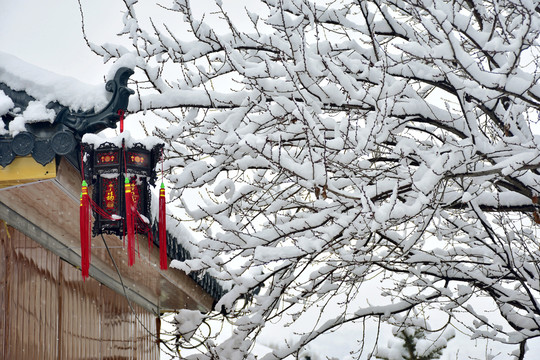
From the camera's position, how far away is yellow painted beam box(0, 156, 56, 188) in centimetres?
440

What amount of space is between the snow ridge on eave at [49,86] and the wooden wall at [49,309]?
103 cm

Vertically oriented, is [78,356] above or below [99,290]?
below

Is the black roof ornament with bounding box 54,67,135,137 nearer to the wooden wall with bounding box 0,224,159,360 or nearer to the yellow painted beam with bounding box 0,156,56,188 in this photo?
the yellow painted beam with bounding box 0,156,56,188

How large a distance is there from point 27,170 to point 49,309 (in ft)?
4.98

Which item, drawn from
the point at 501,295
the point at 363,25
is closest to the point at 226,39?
the point at 363,25

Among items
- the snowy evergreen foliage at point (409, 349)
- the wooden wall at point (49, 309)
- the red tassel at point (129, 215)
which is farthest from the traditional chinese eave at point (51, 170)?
the snowy evergreen foliage at point (409, 349)

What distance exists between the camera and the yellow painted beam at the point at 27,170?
440 centimetres

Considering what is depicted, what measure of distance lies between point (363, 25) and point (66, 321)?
3535 mm

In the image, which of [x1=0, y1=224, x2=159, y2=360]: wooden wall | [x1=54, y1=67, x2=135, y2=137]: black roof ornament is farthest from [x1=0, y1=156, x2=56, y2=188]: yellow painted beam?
[x1=0, y1=224, x2=159, y2=360]: wooden wall

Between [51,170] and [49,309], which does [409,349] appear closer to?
[49,309]

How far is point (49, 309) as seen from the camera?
18.1ft

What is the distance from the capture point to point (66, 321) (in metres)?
5.84

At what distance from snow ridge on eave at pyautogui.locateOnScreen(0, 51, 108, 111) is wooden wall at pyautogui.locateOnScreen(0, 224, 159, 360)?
1029 mm

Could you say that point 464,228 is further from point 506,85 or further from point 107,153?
point 107,153
